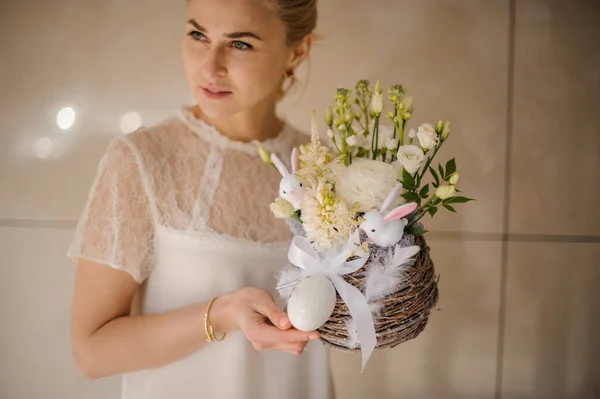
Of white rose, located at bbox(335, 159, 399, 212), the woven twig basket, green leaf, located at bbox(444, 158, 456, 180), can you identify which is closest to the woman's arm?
the woven twig basket

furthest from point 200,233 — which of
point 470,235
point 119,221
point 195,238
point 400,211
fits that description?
point 470,235

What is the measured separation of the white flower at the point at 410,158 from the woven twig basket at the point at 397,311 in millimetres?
131

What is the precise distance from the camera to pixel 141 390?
1.14 meters

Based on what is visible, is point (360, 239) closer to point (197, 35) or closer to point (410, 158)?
point (410, 158)

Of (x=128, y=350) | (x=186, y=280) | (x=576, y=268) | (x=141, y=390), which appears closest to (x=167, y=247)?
(x=186, y=280)

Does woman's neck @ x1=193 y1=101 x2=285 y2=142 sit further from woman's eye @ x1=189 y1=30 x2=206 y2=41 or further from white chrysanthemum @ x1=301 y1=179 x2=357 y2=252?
white chrysanthemum @ x1=301 y1=179 x2=357 y2=252

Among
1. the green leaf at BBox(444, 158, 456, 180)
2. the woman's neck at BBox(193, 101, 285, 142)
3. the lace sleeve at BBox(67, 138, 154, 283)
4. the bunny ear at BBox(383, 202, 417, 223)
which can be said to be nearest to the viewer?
the bunny ear at BBox(383, 202, 417, 223)

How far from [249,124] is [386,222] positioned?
53cm

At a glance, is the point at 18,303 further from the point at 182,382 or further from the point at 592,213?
the point at 592,213

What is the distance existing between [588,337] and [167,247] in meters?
0.99

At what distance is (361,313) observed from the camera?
80 cm

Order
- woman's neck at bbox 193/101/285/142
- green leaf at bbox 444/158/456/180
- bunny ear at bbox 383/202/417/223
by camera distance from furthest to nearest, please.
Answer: woman's neck at bbox 193/101/285/142 < green leaf at bbox 444/158/456/180 < bunny ear at bbox 383/202/417/223

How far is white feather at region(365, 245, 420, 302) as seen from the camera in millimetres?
809

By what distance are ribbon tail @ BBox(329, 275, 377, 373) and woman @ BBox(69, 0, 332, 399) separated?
0.88 feet
